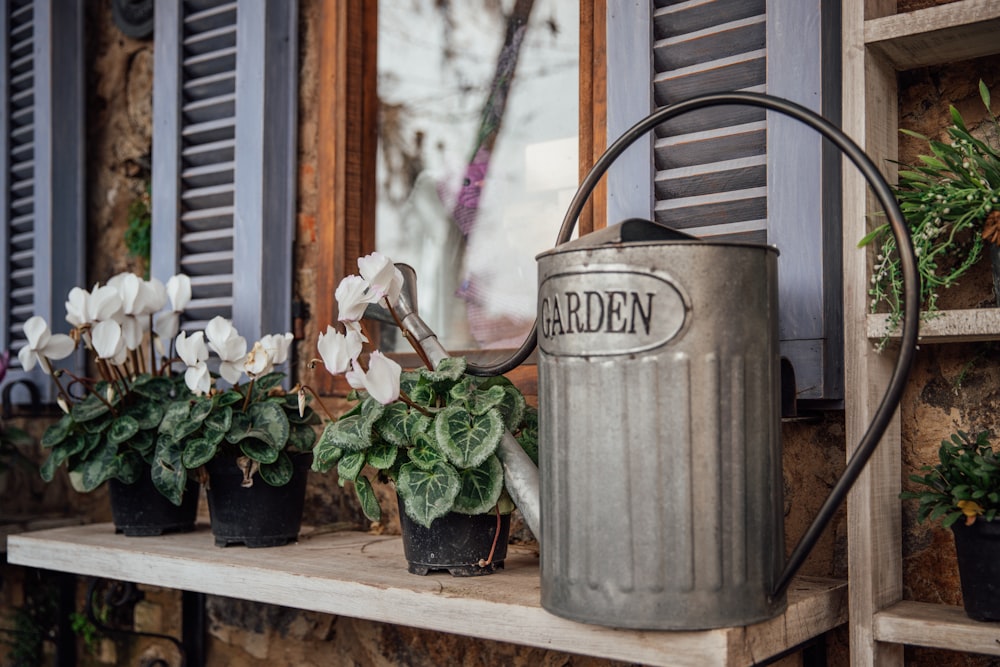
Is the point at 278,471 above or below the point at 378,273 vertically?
below

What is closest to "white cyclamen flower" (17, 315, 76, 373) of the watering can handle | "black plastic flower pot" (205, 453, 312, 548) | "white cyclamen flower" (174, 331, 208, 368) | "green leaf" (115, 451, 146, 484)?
"green leaf" (115, 451, 146, 484)

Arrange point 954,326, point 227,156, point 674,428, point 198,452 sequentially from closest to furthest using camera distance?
point 674,428
point 954,326
point 198,452
point 227,156

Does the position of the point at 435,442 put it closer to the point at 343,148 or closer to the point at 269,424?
the point at 269,424

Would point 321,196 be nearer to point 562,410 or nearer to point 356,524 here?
point 356,524

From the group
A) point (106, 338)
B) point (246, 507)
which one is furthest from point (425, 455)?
point (106, 338)

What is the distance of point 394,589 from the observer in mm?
1523

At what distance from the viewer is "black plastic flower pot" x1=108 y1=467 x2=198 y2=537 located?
2104 mm

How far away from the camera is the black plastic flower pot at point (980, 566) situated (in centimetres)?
129

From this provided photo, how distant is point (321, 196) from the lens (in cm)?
231

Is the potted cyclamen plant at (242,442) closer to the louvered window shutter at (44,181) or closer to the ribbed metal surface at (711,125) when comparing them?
the ribbed metal surface at (711,125)

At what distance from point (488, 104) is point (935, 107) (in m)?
0.98

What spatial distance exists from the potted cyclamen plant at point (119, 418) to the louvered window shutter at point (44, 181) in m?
0.69

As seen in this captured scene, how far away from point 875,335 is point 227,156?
1622 millimetres

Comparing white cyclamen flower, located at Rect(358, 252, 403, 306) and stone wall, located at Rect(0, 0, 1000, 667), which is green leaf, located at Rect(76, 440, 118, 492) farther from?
white cyclamen flower, located at Rect(358, 252, 403, 306)
